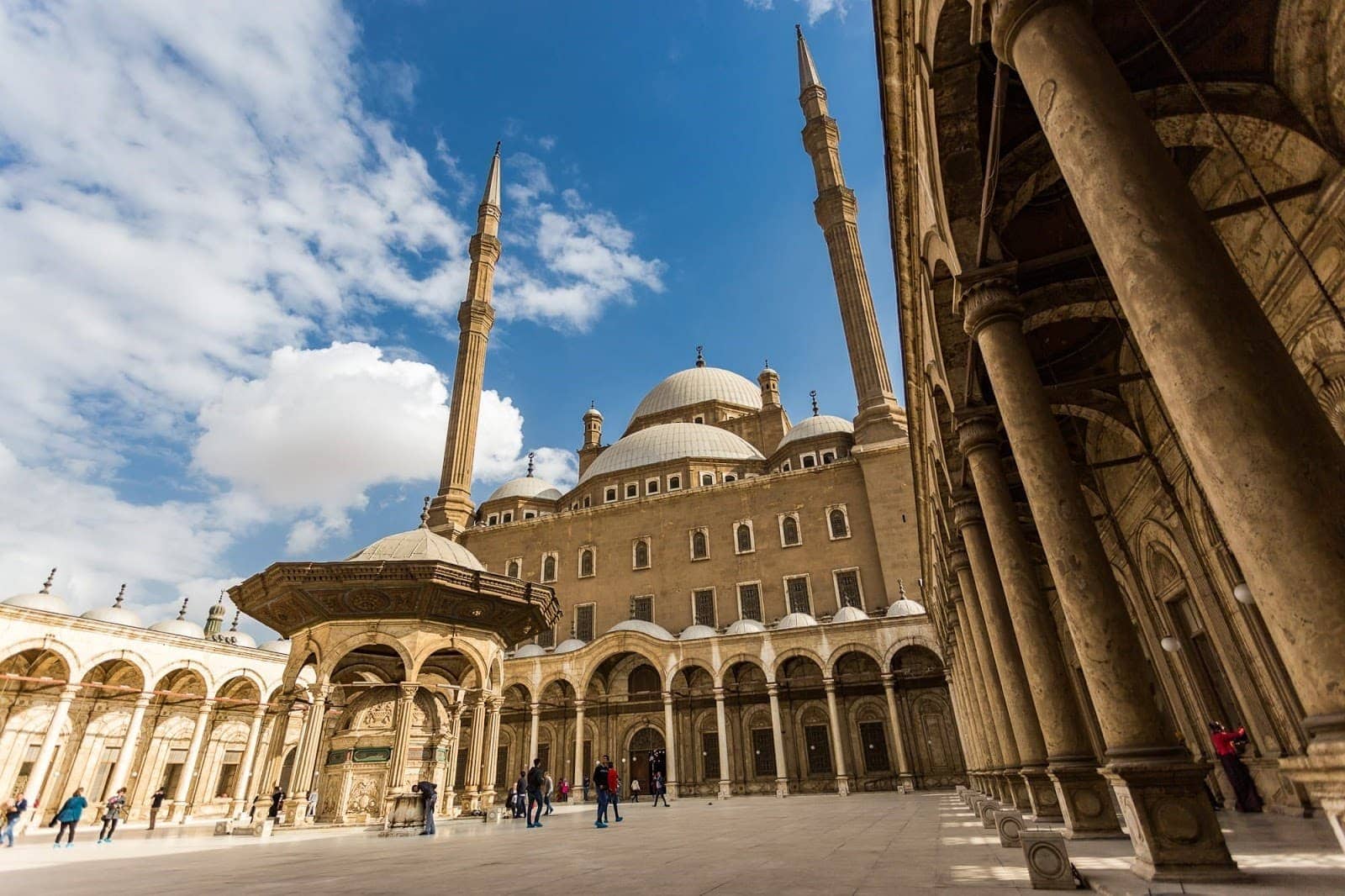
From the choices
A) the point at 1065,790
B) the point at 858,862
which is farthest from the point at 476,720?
the point at 1065,790

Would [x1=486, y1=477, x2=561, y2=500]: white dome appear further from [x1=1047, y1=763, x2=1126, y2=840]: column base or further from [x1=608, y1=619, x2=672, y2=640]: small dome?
[x1=1047, y1=763, x2=1126, y2=840]: column base

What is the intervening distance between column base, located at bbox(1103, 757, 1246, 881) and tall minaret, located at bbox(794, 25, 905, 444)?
77.4 feet

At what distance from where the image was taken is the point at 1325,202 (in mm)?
5293

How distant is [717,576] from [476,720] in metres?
14.8

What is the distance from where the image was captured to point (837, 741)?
69.8 feet

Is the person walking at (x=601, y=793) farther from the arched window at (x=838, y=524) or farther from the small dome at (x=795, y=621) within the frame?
the arched window at (x=838, y=524)

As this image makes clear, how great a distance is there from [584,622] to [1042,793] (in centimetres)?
→ 2343

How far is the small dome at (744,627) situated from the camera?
77.6 feet

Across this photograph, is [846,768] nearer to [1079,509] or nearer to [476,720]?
[476,720]

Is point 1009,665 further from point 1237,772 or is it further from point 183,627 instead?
point 183,627

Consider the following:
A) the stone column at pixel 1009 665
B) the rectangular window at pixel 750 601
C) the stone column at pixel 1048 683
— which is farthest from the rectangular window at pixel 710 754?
the stone column at pixel 1048 683

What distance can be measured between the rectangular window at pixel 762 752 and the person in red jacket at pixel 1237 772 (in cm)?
1674

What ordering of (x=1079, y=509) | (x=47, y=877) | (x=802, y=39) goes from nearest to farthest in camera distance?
(x=1079, y=509)
(x=47, y=877)
(x=802, y=39)

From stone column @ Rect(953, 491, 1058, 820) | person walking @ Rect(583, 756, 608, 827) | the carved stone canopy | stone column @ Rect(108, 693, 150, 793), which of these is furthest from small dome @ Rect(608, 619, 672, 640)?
stone column @ Rect(953, 491, 1058, 820)
